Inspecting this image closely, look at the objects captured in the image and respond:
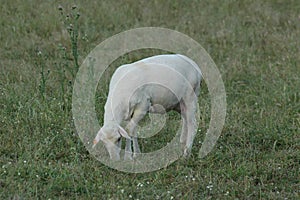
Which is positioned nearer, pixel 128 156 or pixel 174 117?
pixel 128 156

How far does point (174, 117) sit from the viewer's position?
8234 millimetres

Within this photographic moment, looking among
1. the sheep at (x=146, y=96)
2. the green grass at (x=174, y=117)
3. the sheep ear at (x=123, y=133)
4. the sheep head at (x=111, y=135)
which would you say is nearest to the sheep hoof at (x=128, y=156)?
the sheep at (x=146, y=96)

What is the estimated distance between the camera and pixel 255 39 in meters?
11.4

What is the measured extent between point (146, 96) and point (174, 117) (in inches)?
66.0

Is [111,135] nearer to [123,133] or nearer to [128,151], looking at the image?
[123,133]

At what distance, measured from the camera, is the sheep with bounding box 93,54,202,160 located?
253 inches

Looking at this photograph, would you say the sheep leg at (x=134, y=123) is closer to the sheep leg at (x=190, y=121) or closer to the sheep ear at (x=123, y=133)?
the sheep ear at (x=123, y=133)

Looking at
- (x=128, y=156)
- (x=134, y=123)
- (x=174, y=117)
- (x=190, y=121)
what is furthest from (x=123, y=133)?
(x=174, y=117)

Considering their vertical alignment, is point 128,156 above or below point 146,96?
below

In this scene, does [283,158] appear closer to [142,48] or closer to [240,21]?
[142,48]

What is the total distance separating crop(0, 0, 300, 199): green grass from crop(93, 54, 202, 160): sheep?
370mm

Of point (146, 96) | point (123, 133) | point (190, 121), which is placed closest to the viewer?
point (123, 133)

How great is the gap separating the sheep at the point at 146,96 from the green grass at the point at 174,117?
0.37 metres

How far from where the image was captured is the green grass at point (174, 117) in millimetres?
6309
